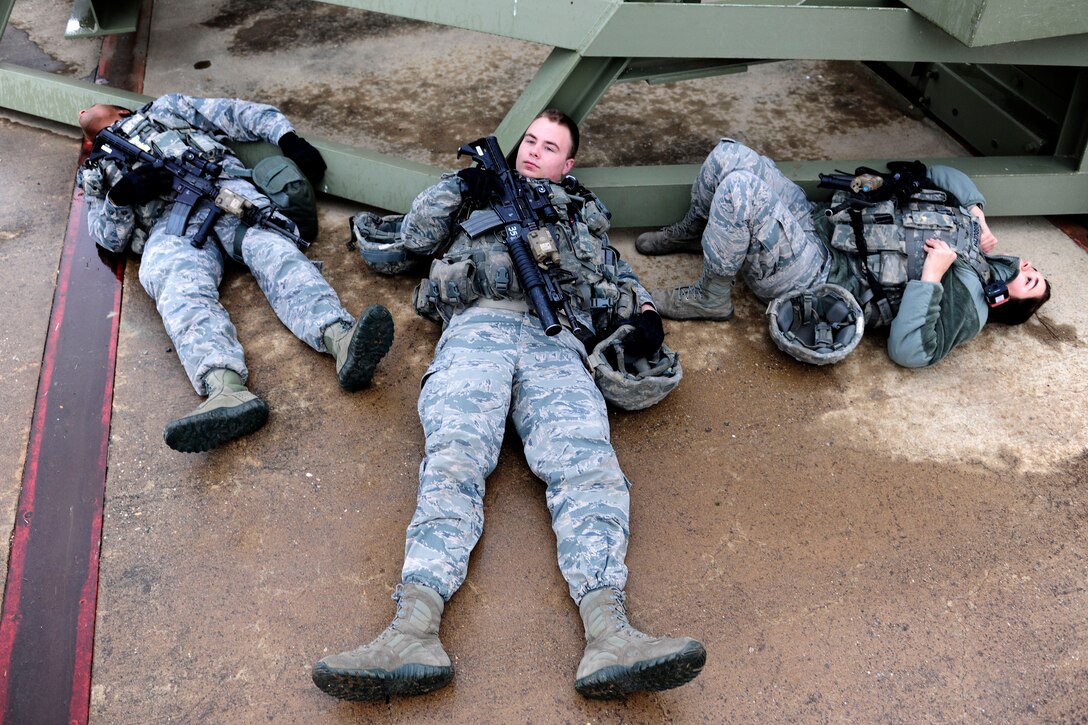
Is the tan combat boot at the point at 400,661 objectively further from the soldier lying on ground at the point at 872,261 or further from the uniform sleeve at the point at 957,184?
the uniform sleeve at the point at 957,184

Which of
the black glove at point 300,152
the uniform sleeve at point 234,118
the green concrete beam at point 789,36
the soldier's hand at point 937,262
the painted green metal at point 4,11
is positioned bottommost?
the soldier's hand at point 937,262

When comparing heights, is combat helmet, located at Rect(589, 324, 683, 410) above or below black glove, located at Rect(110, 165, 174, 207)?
below

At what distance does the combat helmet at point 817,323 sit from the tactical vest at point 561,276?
2.00 ft

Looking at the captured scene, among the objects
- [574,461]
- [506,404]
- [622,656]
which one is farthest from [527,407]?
[622,656]

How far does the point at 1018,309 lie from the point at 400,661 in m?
2.70

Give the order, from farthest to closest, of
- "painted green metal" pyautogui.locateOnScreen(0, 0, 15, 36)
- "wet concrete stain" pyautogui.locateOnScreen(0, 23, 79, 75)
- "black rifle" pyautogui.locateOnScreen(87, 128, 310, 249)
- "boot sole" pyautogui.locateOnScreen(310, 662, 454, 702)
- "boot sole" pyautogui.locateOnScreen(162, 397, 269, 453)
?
"wet concrete stain" pyautogui.locateOnScreen(0, 23, 79, 75) → "painted green metal" pyautogui.locateOnScreen(0, 0, 15, 36) → "black rifle" pyautogui.locateOnScreen(87, 128, 310, 249) → "boot sole" pyautogui.locateOnScreen(162, 397, 269, 453) → "boot sole" pyautogui.locateOnScreen(310, 662, 454, 702)

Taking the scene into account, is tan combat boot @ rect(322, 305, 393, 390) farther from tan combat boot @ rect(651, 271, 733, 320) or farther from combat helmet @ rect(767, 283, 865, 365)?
combat helmet @ rect(767, 283, 865, 365)

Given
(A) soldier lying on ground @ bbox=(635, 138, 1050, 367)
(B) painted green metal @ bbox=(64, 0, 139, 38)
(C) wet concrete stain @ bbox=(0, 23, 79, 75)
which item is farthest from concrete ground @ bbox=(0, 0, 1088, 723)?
(B) painted green metal @ bbox=(64, 0, 139, 38)

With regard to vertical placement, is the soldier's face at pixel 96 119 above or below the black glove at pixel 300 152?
above

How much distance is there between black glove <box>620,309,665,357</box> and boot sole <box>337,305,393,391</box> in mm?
847

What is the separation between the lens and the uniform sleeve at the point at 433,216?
318 cm

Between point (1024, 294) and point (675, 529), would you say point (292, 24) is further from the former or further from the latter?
point (1024, 294)

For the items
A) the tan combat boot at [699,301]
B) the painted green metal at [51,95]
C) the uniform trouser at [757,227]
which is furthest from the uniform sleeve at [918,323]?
the painted green metal at [51,95]

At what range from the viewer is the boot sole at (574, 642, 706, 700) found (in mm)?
2078
